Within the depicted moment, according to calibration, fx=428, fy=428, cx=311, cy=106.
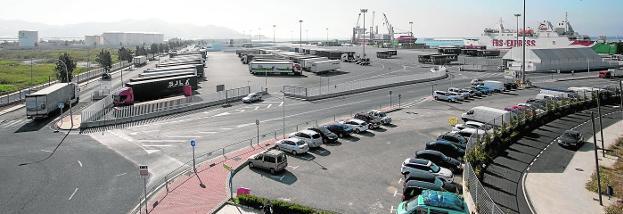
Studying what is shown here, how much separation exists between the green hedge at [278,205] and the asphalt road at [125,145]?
6.07 m

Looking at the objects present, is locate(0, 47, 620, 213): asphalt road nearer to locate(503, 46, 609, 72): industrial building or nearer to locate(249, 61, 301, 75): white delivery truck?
locate(249, 61, 301, 75): white delivery truck

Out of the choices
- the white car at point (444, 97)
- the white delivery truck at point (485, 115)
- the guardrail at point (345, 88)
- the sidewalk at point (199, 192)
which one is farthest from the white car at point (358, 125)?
the white car at point (444, 97)

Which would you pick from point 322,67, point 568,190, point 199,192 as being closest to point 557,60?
point 322,67

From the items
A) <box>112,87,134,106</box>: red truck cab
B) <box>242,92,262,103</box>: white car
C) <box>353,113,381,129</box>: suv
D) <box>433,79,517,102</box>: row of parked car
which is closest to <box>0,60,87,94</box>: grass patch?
<box>112,87,134,106</box>: red truck cab

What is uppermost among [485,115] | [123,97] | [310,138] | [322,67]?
[322,67]

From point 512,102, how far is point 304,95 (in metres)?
25.7

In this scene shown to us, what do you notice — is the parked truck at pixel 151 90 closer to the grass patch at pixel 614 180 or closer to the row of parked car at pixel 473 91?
the row of parked car at pixel 473 91

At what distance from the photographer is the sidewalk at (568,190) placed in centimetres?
2130

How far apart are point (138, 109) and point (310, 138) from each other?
2382cm

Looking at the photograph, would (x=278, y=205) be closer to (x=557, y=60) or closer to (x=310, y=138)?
(x=310, y=138)

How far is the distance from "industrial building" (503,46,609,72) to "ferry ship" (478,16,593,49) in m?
29.7

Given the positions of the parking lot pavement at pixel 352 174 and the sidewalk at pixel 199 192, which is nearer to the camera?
the sidewalk at pixel 199 192

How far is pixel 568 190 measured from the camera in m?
23.8

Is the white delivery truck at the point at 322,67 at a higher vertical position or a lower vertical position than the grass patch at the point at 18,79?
higher
